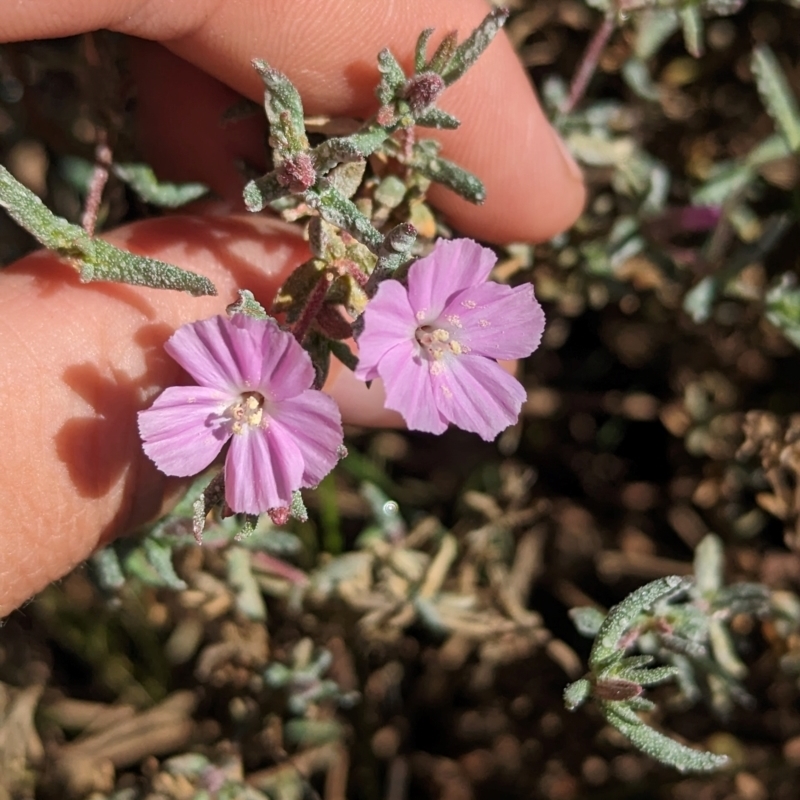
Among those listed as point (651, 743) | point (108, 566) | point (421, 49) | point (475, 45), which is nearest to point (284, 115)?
point (421, 49)

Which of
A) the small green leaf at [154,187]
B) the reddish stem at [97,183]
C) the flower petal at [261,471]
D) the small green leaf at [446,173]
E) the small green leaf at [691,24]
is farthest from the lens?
the small green leaf at [691,24]

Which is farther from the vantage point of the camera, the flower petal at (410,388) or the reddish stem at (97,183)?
the reddish stem at (97,183)

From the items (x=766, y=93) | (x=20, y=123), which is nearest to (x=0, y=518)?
(x=20, y=123)

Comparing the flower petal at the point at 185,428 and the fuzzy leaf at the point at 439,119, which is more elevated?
the fuzzy leaf at the point at 439,119

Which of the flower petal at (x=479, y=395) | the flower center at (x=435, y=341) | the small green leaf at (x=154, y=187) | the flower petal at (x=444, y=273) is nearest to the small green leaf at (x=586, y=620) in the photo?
the flower petal at (x=479, y=395)

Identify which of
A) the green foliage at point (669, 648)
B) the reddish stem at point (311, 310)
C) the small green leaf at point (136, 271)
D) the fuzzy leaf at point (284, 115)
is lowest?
the green foliage at point (669, 648)

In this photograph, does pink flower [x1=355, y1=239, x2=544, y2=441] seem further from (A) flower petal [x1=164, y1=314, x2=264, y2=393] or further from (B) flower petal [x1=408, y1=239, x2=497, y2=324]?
(A) flower petal [x1=164, y1=314, x2=264, y2=393]

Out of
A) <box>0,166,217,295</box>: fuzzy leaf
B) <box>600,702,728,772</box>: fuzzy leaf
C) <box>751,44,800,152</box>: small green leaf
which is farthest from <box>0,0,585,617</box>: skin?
<box>600,702,728,772</box>: fuzzy leaf

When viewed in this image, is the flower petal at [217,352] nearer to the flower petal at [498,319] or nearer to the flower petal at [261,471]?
the flower petal at [261,471]

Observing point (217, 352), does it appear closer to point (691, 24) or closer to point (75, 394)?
point (75, 394)
